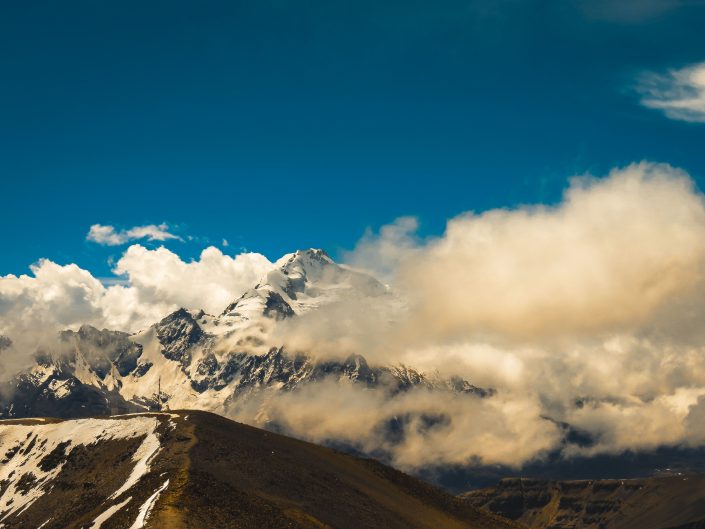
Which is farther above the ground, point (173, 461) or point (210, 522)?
point (173, 461)

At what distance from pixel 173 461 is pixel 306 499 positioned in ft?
109

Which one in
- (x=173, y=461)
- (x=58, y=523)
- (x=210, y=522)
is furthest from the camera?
(x=173, y=461)

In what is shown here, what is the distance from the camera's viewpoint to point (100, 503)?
18362 cm

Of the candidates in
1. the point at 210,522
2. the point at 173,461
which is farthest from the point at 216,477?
the point at 210,522

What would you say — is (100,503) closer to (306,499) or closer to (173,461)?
(173,461)

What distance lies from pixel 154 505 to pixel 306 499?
1831 inches

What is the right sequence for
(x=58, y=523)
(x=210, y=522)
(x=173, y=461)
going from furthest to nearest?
(x=173, y=461)
(x=58, y=523)
(x=210, y=522)

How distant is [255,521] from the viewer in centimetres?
16688

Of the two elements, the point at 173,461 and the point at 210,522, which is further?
the point at 173,461

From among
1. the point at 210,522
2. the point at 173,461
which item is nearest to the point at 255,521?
the point at 210,522

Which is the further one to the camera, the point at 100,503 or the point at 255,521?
the point at 100,503

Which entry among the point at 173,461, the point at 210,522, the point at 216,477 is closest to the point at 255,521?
the point at 210,522

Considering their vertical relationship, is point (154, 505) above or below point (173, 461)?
below

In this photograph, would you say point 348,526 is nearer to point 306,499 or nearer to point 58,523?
point 306,499
